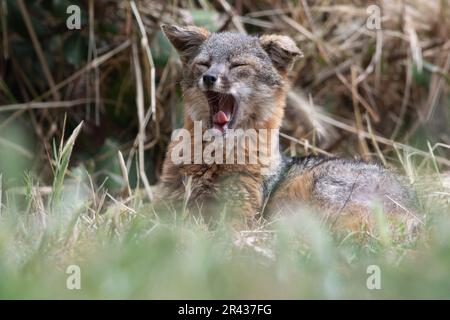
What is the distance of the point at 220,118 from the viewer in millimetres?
4809

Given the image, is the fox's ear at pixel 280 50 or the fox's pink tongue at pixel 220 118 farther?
the fox's ear at pixel 280 50

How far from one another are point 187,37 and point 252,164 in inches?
35.7

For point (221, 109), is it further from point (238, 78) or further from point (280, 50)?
point (280, 50)

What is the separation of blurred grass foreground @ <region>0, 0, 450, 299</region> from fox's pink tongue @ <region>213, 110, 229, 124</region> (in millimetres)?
604

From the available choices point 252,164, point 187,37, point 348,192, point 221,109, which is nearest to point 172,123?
point 187,37

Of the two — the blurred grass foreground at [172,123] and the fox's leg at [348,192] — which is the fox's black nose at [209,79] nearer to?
the blurred grass foreground at [172,123]

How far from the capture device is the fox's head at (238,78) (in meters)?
4.79

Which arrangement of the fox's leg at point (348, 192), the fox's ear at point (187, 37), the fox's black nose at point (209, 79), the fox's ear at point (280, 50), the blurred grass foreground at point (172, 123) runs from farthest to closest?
the fox's ear at point (187, 37), the fox's ear at point (280, 50), the fox's black nose at point (209, 79), the fox's leg at point (348, 192), the blurred grass foreground at point (172, 123)

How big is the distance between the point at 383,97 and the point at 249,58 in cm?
331

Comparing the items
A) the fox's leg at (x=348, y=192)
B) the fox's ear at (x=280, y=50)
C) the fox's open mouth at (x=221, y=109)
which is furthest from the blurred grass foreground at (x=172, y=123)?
the fox's ear at (x=280, y=50)

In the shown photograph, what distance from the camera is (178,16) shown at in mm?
6797

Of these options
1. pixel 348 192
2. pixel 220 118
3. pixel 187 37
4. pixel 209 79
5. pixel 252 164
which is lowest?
pixel 348 192

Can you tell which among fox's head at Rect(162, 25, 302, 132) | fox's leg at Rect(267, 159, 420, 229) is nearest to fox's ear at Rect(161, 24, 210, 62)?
fox's head at Rect(162, 25, 302, 132)
